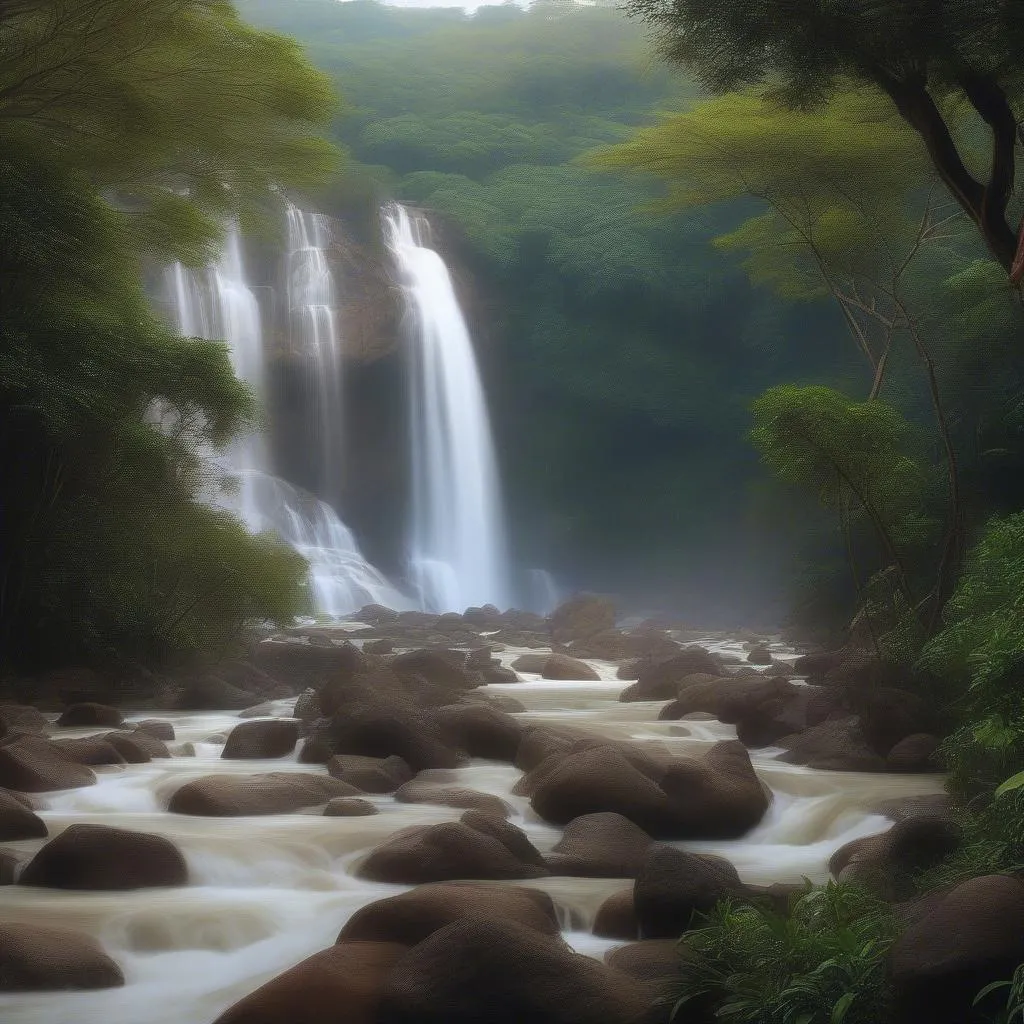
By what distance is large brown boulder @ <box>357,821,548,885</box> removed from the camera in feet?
20.0

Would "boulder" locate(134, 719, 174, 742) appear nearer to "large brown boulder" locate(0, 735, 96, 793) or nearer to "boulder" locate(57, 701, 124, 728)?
"boulder" locate(57, 701, 124, 728)

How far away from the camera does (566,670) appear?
16.8 metres

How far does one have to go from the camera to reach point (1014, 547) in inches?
240

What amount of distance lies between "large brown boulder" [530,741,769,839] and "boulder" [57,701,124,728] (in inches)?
213

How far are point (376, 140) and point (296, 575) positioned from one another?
29437 millimetres

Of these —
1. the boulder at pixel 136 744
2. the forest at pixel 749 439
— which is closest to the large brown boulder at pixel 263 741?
the forest at pixel 749 439

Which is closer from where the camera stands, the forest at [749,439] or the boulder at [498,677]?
the forest at [749,439]

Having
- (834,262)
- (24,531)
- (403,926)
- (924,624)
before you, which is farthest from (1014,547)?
(834,262)

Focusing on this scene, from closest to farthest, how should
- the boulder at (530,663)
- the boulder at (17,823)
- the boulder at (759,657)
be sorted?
the boulder at (17,823) → the boulder at (530,663) → the boulder at (759,657)

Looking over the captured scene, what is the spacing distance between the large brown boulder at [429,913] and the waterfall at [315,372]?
2043 centimetres

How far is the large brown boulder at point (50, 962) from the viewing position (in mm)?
4609

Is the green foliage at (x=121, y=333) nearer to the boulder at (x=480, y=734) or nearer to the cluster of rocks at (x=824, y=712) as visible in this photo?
the boulder at (x=480, y=734)

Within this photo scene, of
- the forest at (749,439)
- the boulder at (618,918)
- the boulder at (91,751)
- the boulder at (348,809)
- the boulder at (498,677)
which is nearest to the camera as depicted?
the forest at (749,439)

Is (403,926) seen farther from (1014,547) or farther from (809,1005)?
(1014,547)
